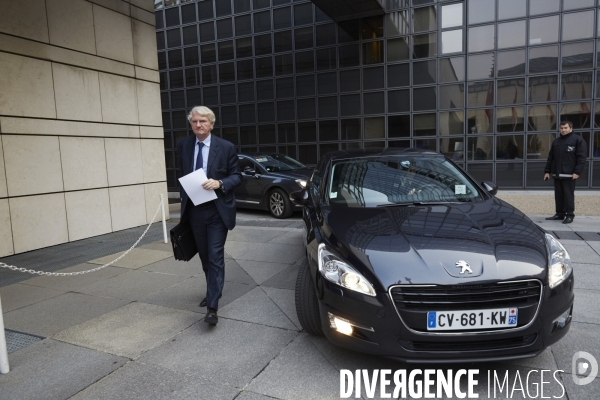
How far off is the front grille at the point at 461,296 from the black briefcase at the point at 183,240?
2.16m

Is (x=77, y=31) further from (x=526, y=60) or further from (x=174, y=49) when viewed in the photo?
(x=526, y=60)

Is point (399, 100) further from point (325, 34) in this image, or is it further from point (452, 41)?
point (325, 34)

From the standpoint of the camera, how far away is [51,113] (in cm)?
716

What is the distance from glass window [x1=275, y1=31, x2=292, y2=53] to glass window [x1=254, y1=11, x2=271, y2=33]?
1.62ft

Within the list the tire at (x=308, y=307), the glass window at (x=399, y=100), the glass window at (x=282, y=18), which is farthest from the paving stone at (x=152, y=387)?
the glass window at (x=282, y=18)

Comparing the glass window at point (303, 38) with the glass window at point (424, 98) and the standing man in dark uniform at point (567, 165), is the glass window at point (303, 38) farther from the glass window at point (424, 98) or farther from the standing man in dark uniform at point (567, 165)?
the standing man in dark uniform at point (567, 165)

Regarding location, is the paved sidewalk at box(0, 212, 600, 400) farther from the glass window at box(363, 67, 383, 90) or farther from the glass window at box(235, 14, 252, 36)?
the glass window at box(235, 14, 252, 36)

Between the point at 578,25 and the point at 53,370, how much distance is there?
47.7 ft

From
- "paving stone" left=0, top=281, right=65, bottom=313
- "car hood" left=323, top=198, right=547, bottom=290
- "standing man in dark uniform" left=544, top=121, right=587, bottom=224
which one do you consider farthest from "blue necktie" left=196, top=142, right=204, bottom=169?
"standing man in dark uniform" left=544, top=121, right=587, bottom=224

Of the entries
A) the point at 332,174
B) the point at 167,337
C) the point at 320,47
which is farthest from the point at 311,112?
the point at 167,337

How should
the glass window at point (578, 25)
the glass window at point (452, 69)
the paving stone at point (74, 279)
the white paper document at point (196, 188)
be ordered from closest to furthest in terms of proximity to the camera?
1. the white paper document at point (196, 188)
2. the paving stone at point (74, 279)
3. the glass window at point (578, 25)
4. the glass window at point (452, 69)

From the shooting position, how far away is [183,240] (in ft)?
13.0

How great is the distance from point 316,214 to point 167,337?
5.45 feet

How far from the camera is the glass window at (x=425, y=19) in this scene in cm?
1311
